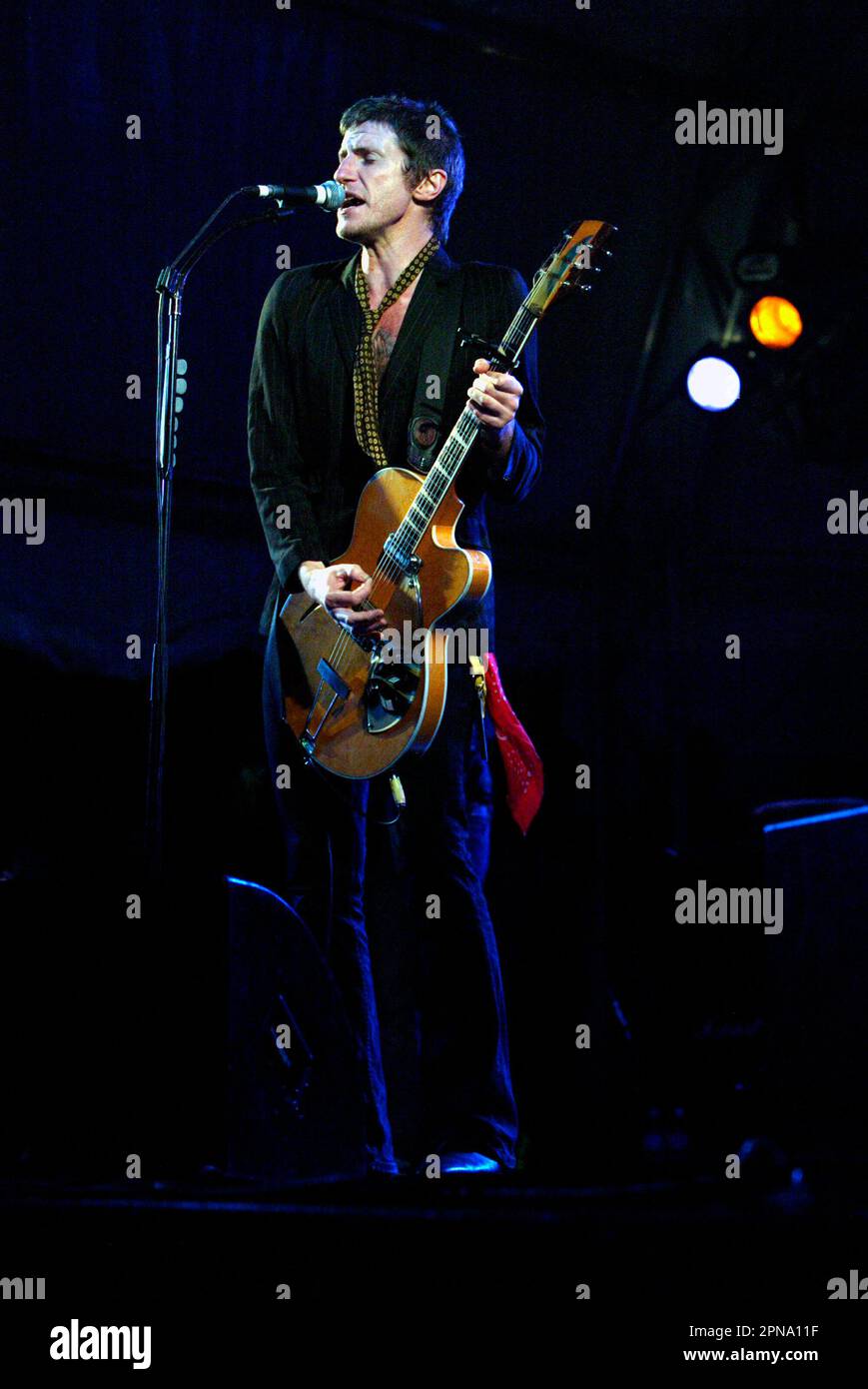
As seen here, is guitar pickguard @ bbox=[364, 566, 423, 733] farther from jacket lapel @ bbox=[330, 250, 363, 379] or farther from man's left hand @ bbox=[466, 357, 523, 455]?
jacket lapel @ bbox=[330, 250, 363, 379]

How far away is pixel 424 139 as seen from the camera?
337cm

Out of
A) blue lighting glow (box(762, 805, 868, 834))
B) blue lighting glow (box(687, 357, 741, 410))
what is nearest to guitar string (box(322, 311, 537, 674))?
blue lighting glow (box(762, 805, 868, 834))

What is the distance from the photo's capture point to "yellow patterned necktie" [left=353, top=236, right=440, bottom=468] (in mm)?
3279

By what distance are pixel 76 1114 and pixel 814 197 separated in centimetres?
398

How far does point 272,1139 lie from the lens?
7.98 feet

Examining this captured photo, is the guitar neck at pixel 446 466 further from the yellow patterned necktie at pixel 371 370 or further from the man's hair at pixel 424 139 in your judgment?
the man's hair at pixel 424 139

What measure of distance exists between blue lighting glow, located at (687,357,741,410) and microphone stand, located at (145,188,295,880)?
95.1 inches

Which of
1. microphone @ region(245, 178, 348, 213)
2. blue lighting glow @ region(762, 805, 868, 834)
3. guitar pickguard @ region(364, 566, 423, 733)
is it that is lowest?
blue lighting glow @ region(762, 805, 868, 834)

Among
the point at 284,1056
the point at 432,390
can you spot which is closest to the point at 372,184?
the point at 432,390

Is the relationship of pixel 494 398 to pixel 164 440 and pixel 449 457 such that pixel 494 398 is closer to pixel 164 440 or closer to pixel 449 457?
pixel 449 457

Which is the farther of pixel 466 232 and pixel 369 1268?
pixel 466 232

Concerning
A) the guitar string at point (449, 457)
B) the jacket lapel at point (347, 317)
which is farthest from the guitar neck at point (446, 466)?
the jacket lapel at point (347, 317)
